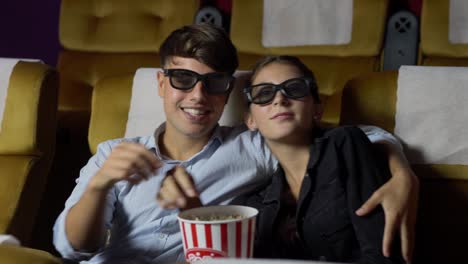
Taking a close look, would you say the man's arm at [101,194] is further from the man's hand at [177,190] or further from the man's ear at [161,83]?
the man's ear at [161,83]

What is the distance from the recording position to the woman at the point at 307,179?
1344mm

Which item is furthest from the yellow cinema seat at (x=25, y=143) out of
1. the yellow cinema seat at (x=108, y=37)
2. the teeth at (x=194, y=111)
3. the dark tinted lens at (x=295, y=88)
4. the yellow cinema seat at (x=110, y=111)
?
the yellow cinema seat at (x=108, y=37)

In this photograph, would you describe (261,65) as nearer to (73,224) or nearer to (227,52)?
(227,52)

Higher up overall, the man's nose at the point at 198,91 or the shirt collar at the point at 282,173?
the man's nose at the point at 198,91

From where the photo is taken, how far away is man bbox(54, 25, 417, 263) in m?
1.44

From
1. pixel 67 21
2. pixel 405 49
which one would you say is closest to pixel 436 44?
pixel 405 49

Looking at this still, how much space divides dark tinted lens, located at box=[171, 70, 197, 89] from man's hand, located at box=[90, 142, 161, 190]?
1.13 ft

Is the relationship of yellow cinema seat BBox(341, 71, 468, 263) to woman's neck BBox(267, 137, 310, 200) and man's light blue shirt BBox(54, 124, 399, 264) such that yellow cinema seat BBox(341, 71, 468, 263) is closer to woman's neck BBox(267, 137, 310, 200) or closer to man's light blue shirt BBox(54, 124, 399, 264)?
man's light blue shirt BBox(54, 124, 399, 264)

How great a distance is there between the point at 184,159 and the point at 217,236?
54 cm

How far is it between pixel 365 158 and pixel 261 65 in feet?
1.07

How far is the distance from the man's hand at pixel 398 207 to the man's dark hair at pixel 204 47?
0.45 m

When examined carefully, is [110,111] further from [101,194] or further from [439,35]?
[439,35]

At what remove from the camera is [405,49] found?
236 centimetres

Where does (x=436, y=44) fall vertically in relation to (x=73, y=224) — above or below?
above
